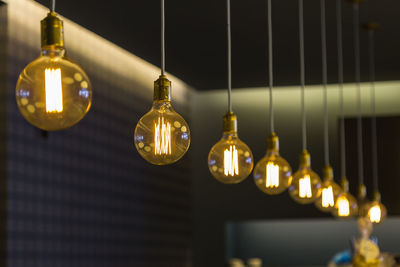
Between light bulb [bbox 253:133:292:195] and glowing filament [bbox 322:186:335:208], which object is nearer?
light bulb [bbox 253:133:292:195]

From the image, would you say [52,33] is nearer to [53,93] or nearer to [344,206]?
[53,93]

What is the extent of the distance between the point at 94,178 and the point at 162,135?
402 centimetres

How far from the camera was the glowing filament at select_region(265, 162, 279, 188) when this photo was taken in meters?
3.15

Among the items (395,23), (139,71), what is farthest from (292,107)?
(395,23)

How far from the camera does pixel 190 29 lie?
547 cm

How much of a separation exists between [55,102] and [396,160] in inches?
247

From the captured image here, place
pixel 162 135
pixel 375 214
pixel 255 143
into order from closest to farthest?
pixel 162 135
pixel 375 214
pixel 255 143

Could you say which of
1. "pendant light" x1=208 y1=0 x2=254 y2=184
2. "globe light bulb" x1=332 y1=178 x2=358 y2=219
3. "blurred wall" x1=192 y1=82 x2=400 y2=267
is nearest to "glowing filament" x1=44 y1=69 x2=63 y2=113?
"pendant light" x1=208 y1=0 x2=254 y2=184

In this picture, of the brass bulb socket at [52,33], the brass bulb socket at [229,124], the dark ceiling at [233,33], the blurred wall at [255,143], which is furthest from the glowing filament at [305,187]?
the blurred wall at [255,143]

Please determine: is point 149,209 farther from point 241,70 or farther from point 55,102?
point 55,102

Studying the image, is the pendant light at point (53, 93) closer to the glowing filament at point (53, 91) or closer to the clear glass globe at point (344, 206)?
the glowing filament at point (53, 91)

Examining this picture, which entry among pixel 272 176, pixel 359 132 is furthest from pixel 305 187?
pixel 359 132

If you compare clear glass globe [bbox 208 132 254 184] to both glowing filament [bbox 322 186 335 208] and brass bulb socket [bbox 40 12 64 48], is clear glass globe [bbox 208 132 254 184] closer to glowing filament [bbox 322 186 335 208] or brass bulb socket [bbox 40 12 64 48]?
brass bulb socket [bbox 40 12 64 48]

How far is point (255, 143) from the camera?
807cm
